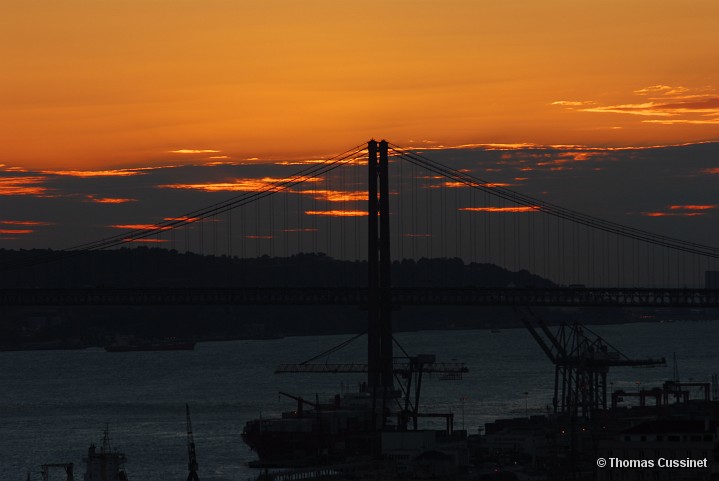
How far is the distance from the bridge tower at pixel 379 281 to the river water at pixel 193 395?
3.53m

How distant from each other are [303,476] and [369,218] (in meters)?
40.6

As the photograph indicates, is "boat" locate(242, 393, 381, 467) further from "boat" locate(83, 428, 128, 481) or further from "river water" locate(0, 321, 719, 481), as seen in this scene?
"boat" locate(83, 428, 128, 481)

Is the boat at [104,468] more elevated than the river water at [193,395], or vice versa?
the boat at [104,468]

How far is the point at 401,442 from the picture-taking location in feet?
228

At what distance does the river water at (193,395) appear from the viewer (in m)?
76.6

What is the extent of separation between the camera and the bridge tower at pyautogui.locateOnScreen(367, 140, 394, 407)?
325ft

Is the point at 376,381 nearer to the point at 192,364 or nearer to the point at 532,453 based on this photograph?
the point at 532,453

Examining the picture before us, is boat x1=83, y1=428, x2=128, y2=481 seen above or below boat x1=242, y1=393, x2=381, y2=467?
above

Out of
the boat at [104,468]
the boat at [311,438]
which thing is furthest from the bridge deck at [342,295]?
the boat at [104,468]

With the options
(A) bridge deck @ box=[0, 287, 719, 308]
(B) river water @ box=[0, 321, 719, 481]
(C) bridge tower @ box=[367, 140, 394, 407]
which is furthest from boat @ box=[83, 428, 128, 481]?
(A) bridge deck @ box=[0, 287, 719, 308]

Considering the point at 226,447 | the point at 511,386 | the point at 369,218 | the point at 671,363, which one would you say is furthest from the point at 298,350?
the point at 226,447

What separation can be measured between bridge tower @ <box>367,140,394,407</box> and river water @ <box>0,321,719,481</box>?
139 inches

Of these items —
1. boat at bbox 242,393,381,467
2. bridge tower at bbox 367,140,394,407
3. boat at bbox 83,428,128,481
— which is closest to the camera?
boat at bbox 83,428,128,481

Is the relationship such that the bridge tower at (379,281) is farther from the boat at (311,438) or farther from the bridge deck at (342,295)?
the boat at (311,438)
